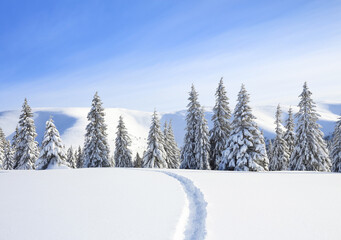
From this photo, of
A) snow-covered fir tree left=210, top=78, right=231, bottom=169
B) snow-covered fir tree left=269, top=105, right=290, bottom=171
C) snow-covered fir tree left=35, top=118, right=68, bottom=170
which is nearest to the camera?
snow-covered fir tree left=35, top=118, right=68, bottom=170

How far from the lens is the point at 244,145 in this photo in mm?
25766

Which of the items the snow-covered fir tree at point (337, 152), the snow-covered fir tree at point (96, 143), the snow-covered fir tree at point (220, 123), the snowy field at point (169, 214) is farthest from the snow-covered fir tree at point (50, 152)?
the snow-covered fir tree at point (337, 152)

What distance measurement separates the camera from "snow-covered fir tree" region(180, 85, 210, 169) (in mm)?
32906

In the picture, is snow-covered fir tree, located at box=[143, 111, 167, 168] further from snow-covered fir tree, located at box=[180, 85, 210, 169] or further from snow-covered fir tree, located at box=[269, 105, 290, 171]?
snow-covered fir tree, located at box=[269, 105, 290, 171]

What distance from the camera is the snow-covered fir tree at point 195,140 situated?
32906 millimetres

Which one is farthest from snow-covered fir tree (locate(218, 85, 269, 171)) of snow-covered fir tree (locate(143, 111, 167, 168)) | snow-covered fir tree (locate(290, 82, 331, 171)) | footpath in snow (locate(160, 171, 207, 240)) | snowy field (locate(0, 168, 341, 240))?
footpath in snow (locate(160, 171, 207, 240))

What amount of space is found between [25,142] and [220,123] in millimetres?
28708

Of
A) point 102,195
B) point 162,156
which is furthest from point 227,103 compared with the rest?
point 102,195

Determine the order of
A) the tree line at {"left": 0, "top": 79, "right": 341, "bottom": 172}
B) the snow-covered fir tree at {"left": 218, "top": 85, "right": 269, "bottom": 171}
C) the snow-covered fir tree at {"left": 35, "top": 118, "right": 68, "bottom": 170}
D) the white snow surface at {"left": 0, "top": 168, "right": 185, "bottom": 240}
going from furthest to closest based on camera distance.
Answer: the snow-covered fir tree at {"left": 35, "top": 118, "right": 68, "bottom": 170} < the tree line at {"left": 0, "top": 79, "right": 341, "bottom": 172} < the snow-covered fir tree at {"left": 218, "top": 85, "right": 269, "bottom": 171} < the white snow surface at {"left": 0, "top": 168, "right": 185, "bottom": 240}

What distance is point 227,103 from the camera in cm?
3241

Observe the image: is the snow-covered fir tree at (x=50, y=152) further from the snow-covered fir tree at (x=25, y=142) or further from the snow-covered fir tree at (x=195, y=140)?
A: the snow-covered fir tree at (x=195, y=140)

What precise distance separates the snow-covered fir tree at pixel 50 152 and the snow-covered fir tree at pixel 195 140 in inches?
692

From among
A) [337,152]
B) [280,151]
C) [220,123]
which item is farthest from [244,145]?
[280,151]

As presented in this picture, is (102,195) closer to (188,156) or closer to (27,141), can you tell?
(188,156)
